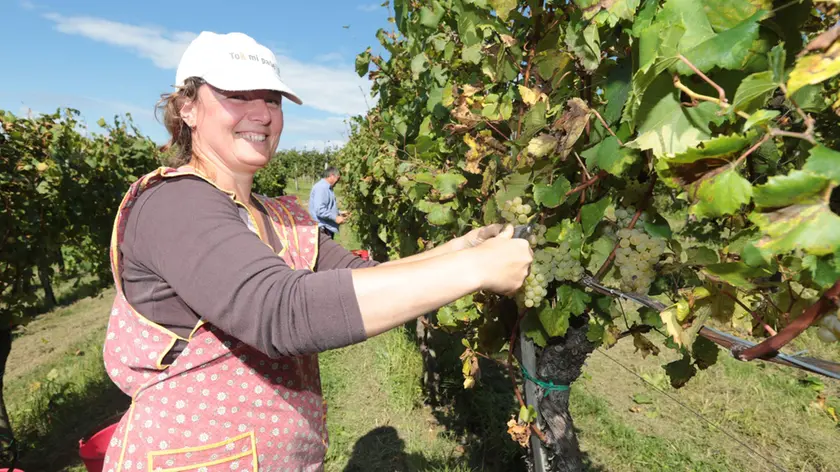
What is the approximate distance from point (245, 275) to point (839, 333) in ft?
3.70

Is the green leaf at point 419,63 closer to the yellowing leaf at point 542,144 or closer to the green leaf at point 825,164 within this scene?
Answer: the yellowing leaf at point 542,144

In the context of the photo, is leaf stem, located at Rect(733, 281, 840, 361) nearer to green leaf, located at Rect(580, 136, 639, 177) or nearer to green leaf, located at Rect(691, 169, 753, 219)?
green leaf, located at Rect(691, 169, 753, 219)

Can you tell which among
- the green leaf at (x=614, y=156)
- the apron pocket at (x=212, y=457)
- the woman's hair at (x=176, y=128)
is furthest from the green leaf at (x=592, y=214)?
the woman's hair at (x=176, y=128)

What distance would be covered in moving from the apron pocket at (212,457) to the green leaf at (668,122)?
143 cm

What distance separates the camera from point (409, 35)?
3047mm

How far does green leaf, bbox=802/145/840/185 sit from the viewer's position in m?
0.60

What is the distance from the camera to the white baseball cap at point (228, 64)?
146 centimetres

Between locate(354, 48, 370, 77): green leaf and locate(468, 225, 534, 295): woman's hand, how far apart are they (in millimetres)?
3504

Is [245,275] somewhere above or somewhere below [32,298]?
above

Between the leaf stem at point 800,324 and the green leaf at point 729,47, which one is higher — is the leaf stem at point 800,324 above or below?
below

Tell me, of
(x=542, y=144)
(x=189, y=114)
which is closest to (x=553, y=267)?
(x=542, y=144)

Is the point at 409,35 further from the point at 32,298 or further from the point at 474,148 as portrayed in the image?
the point at 32,298

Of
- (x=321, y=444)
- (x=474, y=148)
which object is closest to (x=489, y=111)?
(x=474, y=148)

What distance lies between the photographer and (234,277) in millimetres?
1075
